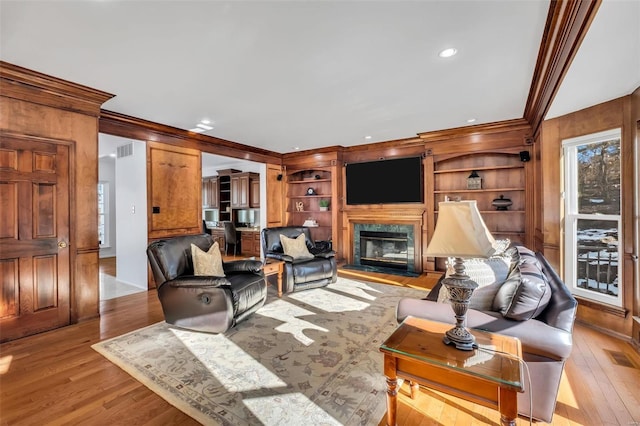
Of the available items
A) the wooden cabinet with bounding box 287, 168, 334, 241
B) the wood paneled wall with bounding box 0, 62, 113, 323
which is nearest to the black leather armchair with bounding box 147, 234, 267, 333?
the wood paneled wall with bounding box 0, 62, 113, 323

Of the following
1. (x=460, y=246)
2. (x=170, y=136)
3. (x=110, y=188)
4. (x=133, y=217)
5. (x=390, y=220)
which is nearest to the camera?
(x=460, y=246)

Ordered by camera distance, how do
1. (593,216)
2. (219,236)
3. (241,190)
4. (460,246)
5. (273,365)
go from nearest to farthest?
(460,246)
(273,365)
(593,216)
(241,190)
(219,236)

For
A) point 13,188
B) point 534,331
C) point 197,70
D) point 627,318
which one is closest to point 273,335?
point 534,331

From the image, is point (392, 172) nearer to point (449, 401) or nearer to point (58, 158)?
point (449, 401)

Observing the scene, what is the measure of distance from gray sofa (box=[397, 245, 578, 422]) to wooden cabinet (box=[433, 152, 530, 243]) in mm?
3065

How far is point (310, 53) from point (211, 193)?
7192mm

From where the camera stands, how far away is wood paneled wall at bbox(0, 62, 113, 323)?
9.34 ft

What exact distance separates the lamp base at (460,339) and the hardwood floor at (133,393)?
0.55 metres

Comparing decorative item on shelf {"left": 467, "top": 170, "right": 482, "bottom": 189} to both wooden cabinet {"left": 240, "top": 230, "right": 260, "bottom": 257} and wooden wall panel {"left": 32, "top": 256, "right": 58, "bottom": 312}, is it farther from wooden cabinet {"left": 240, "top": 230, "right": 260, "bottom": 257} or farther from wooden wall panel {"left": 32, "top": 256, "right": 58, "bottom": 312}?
wooden wall panel {"left": 32, "top": 256, "right": 58, "bottom": 312}

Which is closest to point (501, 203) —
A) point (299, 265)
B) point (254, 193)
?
point (299, 265)

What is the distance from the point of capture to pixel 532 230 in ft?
14.3

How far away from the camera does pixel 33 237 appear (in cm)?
297

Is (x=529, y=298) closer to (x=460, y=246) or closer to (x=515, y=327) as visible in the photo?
(x=515, y=327)

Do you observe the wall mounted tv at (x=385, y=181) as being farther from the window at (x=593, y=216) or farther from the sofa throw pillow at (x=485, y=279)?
the sofa throw pillow at (x=485, y=279)
